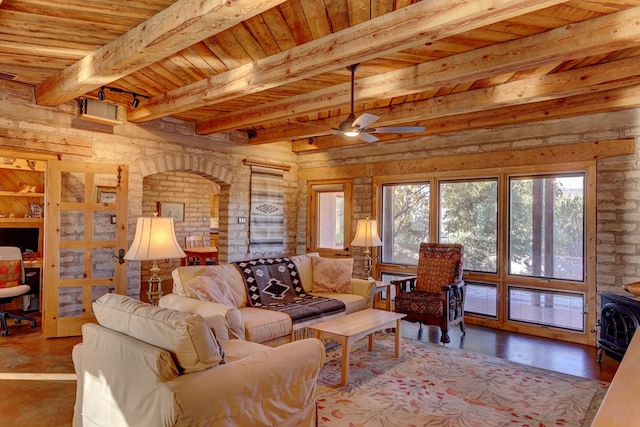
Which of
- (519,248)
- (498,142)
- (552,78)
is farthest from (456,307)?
(552,78)

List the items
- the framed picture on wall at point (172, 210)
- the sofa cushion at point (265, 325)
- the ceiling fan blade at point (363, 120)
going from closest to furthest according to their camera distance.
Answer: the sofa cushion at point (265, 325), the ceiling fan blade at point (363, 120), the framed picture on wall at point (172, 210)

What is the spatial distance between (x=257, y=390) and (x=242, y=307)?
82.5 inches

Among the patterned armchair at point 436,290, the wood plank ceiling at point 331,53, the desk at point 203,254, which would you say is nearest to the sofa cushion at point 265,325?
the patterned armchair at point 436,290

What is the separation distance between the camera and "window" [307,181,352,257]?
6.83m

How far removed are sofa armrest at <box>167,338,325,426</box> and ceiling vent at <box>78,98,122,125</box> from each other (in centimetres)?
388

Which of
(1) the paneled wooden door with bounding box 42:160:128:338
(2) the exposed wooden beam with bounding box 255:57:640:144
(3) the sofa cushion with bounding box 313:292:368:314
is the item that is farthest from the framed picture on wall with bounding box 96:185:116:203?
(3) the sofa cushion with bounding box 313:292:368:314

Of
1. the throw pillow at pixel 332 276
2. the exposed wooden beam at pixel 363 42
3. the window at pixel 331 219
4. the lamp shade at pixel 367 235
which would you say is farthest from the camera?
the window at pixel 331 219

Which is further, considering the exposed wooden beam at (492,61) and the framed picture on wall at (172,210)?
the framed picture on wall at (172,210)

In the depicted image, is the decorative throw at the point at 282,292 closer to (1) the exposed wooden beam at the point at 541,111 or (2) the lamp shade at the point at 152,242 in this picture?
(2) the lamp shade at the point at 152,242

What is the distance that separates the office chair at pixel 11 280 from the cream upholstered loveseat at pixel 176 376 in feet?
10.4

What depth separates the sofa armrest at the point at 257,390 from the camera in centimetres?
182

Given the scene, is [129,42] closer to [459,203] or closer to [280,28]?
[280,28]

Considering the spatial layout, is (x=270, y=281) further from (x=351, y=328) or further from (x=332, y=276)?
(x=351, y=328)

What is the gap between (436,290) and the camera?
16.8 feet
